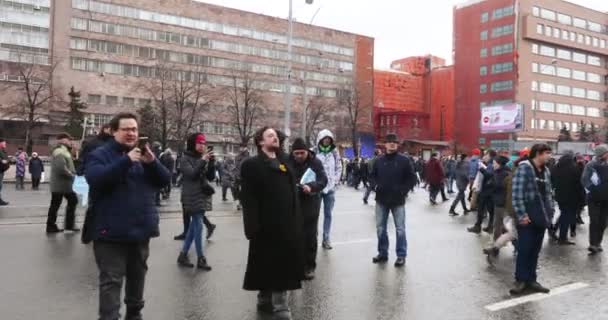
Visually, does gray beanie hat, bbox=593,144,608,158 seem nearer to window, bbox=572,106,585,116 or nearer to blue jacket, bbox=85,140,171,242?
blue jacket, bbox=85,140,171,242

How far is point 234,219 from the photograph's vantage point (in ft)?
42.9

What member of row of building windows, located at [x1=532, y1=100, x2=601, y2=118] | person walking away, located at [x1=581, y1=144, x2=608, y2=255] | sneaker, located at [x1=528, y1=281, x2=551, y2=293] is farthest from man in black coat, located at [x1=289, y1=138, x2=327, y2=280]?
row of building windows, located at [x1=532, y1=100, x2=601, y2=118]

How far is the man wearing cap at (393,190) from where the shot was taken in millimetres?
7836

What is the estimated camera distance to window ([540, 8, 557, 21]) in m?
86.8

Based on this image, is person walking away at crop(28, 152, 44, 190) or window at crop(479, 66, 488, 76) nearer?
person walking away at crop(28, 152, 44, 190)

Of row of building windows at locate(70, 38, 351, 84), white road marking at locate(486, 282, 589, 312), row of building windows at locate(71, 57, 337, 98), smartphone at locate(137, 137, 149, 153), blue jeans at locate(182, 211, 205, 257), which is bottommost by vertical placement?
white road marking at locate(486, 282, 589, 312)

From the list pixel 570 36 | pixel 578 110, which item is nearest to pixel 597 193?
pixel 570 36

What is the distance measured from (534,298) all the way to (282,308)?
10.1 feet

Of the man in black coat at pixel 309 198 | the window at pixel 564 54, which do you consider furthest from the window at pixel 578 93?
the man in black coat at pixel 309 198

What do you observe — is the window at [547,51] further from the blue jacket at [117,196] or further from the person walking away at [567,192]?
the blue jacket at [117,196]

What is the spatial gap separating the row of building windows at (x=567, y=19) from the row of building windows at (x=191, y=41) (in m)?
33.3

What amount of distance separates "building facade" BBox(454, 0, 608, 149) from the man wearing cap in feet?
266

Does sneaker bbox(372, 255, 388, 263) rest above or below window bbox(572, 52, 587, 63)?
below

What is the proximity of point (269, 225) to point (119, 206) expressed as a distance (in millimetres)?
1398
